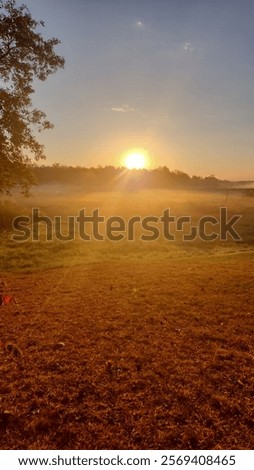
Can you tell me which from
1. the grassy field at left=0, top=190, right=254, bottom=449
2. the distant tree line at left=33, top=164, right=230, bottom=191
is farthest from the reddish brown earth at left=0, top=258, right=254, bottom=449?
the distant tree line at left=33, top=164, right=230, bottom=191

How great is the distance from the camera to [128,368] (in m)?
6.39

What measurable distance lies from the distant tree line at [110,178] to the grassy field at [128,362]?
72337 millimetres

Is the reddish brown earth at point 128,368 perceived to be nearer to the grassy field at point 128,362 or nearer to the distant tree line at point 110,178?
the grassy field at point 128,362

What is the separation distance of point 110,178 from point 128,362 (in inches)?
3642

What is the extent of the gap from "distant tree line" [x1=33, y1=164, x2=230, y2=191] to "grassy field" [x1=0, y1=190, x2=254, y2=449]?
72337mm

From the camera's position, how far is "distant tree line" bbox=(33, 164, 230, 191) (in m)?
88.6

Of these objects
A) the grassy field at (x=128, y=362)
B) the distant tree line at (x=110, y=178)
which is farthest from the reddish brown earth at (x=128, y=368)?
the distant tree line at (x=110, y=178)

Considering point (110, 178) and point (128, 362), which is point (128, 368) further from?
point (110, 178)

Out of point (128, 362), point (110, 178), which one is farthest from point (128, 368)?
point (110, 178)

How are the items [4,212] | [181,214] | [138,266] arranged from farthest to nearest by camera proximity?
1. [181,214]
2. [4,212]
3. [138,266]

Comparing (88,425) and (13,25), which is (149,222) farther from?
(88,425)
